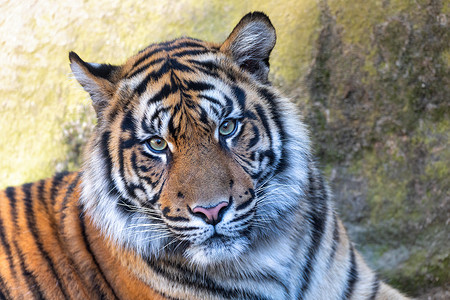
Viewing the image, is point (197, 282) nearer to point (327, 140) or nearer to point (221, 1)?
point (327, 140)

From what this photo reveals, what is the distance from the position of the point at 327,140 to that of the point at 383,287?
93 centimetres

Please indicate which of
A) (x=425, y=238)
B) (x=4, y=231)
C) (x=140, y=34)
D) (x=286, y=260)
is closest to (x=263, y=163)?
(x=286, y=260)

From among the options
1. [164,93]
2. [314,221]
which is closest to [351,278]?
[314,221]

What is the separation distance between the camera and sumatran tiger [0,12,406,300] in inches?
66.7

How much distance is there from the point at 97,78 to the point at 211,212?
67 centimetres

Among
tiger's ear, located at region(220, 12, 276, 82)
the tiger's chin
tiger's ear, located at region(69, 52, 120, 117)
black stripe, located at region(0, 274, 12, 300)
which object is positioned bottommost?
black stripe, located at region(0, 274, 12, 300)

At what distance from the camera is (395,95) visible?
2.79 meters

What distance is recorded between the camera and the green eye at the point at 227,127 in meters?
1.75

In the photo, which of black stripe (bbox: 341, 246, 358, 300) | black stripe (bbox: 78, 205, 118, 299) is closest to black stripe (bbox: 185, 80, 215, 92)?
black stripe (bbox: 78, 205, 118, 299)

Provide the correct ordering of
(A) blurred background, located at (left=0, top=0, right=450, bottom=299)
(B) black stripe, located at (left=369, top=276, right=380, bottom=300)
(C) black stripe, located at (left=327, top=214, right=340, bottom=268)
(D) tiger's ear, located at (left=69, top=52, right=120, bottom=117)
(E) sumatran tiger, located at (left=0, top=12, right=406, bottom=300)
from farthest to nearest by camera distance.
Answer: (A) blurred background, located at (left=0, top=0, right=450, bottom=299), (B) black stripe, located at (left=369, top=276, right=380, bottom=300), (C) black stripe, located at (left=327, top=214, right=340, bottom=268), (D) tiger's ear, located at (left=69, top=52, right=120, bottom=117), (E) sumatran tiger, located at (left=0, top=12, right=406, bottom=300)

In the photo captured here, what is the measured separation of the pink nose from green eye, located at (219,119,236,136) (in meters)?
0.28

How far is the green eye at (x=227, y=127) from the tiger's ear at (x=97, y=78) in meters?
0.45

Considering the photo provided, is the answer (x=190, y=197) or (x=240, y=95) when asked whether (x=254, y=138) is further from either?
(x=190, y=197)

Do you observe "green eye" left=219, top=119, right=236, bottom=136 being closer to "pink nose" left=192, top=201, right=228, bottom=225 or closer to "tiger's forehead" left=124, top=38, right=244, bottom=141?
"tiger's forehead" left=124, top=38, right=244, bottom=141
